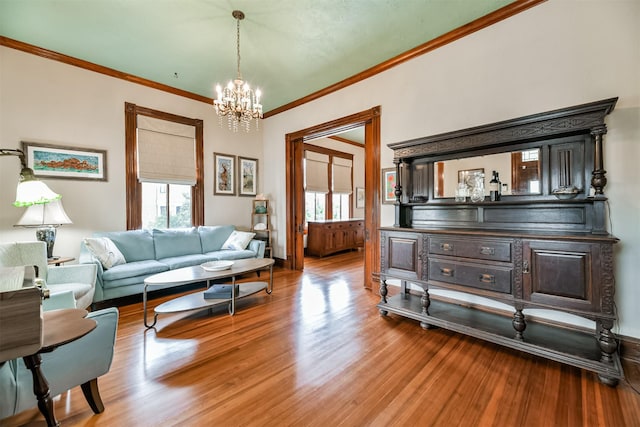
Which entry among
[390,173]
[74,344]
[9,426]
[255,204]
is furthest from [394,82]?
[9,426]

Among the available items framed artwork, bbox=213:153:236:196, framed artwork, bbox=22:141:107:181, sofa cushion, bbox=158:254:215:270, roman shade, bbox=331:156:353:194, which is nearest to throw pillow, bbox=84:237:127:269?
sofa cushion, bbox=158:254:215:270

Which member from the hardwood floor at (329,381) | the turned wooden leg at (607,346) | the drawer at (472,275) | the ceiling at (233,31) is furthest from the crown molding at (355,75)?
the hardwood floor at (329,381)

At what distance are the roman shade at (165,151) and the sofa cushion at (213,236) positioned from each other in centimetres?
93

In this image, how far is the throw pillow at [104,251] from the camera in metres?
3.27

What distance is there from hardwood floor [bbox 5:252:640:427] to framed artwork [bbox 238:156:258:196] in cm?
326

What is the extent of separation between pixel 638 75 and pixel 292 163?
445 cm

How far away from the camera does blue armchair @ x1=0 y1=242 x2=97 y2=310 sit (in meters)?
2.33

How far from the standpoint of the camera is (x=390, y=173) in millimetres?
3633

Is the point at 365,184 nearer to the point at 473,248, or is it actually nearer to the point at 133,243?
the point at 473,248

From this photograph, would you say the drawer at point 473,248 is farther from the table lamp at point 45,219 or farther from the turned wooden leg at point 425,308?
the table lamp at point 45,219

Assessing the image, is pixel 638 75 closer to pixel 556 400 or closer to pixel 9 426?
pixel 556 400

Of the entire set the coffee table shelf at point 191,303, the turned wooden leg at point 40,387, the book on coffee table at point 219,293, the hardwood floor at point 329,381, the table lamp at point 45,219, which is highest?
the table lamp at point 45,219

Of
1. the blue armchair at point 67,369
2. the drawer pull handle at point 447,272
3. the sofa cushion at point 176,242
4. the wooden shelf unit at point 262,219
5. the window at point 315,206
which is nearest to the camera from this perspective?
the blue armchair at point 67,369

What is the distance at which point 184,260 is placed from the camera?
12.7ft
